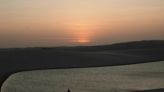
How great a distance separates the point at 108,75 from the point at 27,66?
157cm

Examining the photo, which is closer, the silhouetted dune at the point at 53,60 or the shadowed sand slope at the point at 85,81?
the shadowed sand slope at the point at 85,81

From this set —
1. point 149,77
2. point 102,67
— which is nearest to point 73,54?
point 102,67

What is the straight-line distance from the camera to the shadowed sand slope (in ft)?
20.1

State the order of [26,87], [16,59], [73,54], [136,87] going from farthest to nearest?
1. [73,54]
2. [16,59]
3. [136,87]
4. [26,87]

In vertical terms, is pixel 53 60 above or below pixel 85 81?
above

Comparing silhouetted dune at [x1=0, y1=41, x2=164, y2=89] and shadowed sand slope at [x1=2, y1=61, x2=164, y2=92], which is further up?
silhouetted dune at [x1=0, y1=41, x2=164, y2=89]

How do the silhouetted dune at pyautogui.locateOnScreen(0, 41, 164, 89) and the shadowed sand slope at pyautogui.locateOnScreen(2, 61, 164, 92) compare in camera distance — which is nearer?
the shadowed sand slope at pyautogui.locateOnScreen(2, 61, 164, 92)

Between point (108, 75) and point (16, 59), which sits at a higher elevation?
point (16, 59)

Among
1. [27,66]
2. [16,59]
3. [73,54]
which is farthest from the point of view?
[73,54]

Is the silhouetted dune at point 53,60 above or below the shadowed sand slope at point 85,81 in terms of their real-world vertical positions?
above

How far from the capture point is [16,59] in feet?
24.8

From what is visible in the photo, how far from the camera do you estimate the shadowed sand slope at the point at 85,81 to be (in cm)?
614

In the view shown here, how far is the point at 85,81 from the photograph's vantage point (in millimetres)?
6449

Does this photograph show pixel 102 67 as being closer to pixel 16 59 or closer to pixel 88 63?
pixel 88 63
